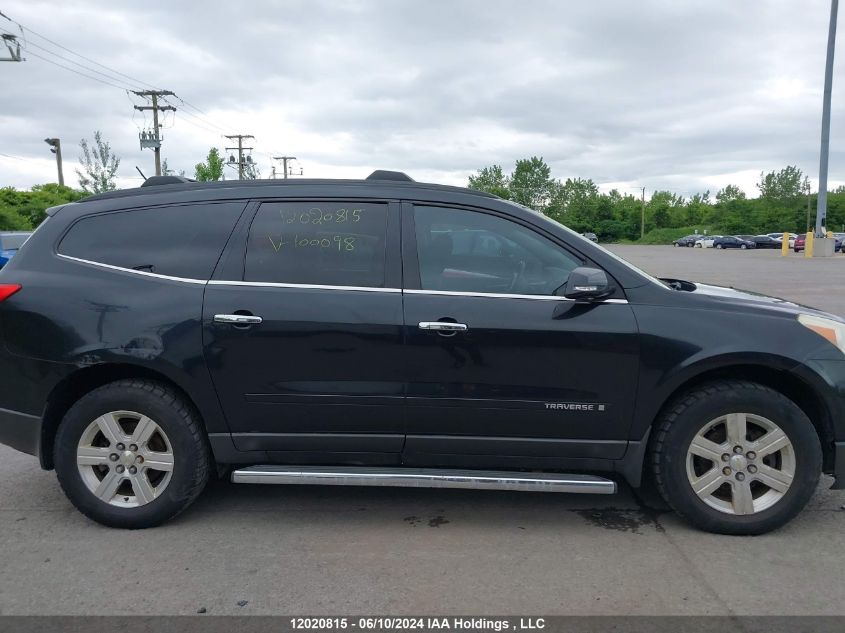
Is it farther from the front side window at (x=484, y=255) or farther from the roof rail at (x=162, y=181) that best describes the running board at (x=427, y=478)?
the roof rail at (x=162, y=181)

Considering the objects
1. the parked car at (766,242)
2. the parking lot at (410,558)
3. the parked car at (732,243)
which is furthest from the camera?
the parked car at (766,242)

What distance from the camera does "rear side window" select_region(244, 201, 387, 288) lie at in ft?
11.9

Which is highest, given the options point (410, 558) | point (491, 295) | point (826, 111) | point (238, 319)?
point (826, 111)

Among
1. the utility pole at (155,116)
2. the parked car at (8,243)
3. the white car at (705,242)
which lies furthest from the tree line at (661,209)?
the parked car at (8,243)

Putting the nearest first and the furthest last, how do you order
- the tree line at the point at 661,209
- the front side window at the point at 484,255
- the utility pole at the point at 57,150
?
1. the front side window at the point at 484,255
2. the utility pole at the point at 57,150
3. the tree line at the point at 661,209

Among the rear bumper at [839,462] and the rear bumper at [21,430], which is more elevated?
the rear bumper at [21,430]

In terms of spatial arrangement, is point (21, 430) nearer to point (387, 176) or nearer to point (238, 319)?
point (238, 319)


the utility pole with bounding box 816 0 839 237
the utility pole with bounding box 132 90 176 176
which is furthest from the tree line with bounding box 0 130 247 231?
the utility pole with bounding box 816 0 839 237

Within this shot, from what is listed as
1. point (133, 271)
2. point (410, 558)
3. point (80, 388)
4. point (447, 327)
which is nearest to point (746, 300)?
point (447, 327)

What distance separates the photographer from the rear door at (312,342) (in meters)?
3.50

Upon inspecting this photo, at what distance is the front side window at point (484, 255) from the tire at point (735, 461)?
0.94m

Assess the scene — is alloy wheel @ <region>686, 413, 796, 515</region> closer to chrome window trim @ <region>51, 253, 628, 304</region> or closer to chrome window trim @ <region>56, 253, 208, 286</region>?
chrome window trim @ <region>51, 253, 628, 304</region>

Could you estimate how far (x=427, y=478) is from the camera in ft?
11.5

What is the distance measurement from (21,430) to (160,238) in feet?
4.13
